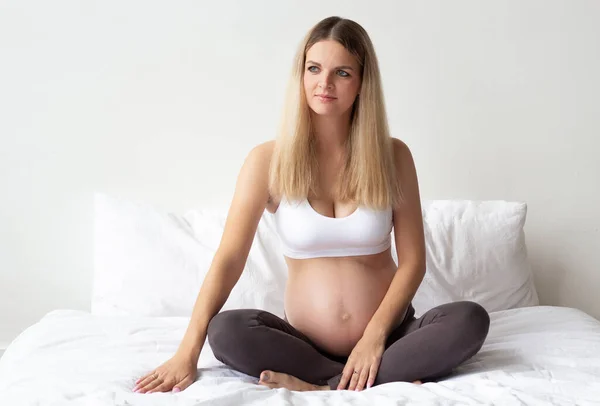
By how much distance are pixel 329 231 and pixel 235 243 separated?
0.22 m

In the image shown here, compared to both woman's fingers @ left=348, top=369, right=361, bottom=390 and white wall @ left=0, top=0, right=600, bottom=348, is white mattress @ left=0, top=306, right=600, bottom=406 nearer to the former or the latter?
woman's fingers @ left=348, top=369, right=361, bottom=390

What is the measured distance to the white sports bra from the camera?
6.04ft

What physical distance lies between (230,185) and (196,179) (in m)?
0.11

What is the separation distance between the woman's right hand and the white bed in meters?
0.02

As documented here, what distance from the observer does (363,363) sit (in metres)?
1.70

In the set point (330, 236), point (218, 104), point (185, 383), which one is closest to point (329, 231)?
point (330, 236)

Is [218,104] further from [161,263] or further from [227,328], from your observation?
[227,328]

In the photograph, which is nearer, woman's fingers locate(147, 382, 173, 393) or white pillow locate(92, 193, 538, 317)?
woman's fingers locate(147, 382, 173, 393)

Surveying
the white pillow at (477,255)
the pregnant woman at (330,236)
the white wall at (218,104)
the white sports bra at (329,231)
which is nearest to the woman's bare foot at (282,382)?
the pregnant woman at (330,236)

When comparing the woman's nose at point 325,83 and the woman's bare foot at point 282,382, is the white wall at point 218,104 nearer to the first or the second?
the woman's nose at point 325,83

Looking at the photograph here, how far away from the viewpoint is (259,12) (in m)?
2.53

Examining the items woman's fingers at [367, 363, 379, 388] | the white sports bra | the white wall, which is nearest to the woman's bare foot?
woman's fingers at [367, 363, 379, 388]

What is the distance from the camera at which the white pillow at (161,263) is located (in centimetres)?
227

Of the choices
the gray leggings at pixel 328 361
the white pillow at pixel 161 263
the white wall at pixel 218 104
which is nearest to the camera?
the gray leggings at pixel 328 361
